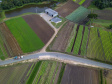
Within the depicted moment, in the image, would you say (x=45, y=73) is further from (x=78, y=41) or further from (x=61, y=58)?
(x=78, y=41)

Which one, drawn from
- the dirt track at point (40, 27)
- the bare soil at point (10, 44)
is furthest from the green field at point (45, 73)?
the dirt track at point (40, 27)

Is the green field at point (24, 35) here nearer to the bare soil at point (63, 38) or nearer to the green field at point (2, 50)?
the green field at point (2, 50)

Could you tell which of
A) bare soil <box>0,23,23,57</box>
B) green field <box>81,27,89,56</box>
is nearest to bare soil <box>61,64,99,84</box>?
green field <box>81,27,89,56</box>

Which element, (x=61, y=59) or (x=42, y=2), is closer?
(x=61, y=59)

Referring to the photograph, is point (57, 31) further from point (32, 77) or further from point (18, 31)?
point (32, 77)

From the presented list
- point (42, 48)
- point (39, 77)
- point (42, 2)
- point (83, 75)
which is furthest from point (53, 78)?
point (42, 2)

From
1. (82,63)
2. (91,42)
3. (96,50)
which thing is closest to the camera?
(82,63)
